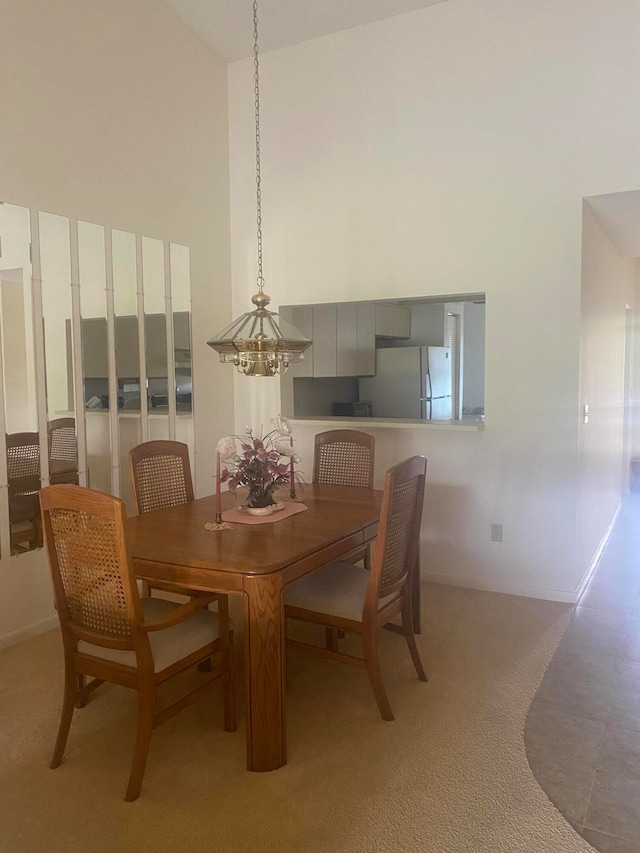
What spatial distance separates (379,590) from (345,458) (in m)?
1.34

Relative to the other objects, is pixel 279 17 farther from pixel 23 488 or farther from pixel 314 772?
pixel 314 772

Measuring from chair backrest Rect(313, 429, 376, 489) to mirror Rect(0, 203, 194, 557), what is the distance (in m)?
1.22

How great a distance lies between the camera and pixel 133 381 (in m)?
4.23

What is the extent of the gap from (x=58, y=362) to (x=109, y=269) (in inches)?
27.6

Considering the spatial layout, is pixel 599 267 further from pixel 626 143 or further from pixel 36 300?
pixel 36 300

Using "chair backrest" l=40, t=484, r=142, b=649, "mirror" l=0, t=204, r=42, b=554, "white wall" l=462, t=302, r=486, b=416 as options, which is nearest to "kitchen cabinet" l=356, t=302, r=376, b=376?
"white wall" l=462, t=302, r=486, b=416

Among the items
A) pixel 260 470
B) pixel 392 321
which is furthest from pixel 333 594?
pixel 392 321

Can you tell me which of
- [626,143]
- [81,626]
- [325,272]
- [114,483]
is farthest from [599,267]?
[81,626]

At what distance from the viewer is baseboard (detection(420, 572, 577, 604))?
4016mm

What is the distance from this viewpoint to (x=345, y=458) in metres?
3.90

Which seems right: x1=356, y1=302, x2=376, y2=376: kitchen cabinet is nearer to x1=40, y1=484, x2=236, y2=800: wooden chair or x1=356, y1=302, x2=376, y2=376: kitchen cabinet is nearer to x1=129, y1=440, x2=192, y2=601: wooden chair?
x1=129, y1=440, x2=192, y2=601: wooden chair

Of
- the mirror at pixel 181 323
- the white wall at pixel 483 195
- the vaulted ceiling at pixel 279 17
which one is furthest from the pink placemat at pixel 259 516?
the vaulted ceiling at pixel 279 17

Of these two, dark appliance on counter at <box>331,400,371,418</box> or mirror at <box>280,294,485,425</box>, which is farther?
dark appliance on counter at <box>331,400,371,418</box>

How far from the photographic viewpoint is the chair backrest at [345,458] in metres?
3.83
